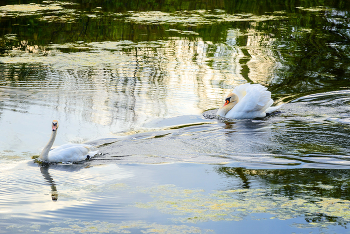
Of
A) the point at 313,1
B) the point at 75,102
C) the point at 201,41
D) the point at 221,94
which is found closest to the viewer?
the point at 75,102

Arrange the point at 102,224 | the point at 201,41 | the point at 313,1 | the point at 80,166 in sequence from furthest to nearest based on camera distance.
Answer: the point at 313,1 < the point at 201,41 < the point at 80,166 < the point at 102,224

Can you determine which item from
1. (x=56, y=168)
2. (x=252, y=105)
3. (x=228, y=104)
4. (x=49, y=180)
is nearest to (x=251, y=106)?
(x=252, y=105)

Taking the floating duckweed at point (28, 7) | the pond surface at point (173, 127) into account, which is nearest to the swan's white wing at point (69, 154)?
the pond surface at point (173, 127)

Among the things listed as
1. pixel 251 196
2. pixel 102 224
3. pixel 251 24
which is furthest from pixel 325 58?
pixel 102 224

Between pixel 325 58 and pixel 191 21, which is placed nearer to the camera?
pixel 325 58

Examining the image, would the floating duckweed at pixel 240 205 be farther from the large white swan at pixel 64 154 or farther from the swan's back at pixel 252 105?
the swan's back at pixel 252 105

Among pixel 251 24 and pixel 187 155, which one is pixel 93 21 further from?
pixel 187 155

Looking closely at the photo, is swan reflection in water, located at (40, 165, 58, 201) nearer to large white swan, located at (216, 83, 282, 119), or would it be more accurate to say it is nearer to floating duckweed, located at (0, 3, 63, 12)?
large white swan, located at (216, 83, 282, 119)

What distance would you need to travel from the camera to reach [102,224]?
13.9ft

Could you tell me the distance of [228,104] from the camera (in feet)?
26.8

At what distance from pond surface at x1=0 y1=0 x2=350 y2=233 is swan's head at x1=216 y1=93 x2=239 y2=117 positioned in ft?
0.74

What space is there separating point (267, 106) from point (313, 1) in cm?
1512

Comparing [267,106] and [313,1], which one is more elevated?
[313,1]

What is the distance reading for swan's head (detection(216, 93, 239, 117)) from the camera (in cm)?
802
